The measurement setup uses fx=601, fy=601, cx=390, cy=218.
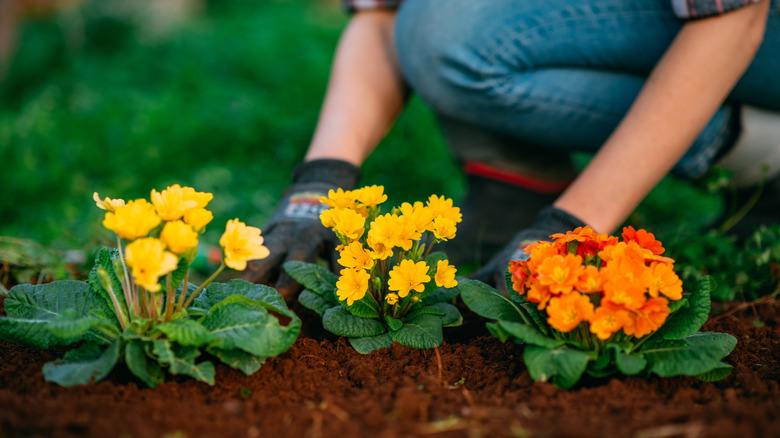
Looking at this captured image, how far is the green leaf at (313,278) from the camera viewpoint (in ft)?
5.07

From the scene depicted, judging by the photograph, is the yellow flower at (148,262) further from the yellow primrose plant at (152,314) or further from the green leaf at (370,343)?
the green leaf at (370,343)

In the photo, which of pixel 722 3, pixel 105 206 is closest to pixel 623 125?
pixel 722 3

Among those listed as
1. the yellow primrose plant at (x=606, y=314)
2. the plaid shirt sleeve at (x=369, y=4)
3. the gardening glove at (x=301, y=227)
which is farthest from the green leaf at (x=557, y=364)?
the plaid shirt sleeve at (x=369, y=4)

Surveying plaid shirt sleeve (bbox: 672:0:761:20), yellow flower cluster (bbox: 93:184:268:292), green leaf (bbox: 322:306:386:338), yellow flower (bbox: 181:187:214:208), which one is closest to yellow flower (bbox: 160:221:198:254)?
yellow flower cluster (bbox: 93:184:268:292)

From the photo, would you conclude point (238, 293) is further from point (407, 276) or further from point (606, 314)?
point (606, 314)

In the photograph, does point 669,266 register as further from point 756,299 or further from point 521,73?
point 521,73

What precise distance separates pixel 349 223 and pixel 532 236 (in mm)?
609

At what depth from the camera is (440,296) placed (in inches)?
62.7

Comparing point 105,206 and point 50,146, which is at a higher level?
point 105,206

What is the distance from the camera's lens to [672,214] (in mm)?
3027

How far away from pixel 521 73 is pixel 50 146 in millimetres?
2983

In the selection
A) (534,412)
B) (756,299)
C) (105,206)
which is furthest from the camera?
(756,299)

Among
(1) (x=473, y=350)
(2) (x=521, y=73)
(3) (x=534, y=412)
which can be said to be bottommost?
(1) (x=473, y=350)

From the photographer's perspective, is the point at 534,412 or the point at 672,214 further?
the point at 672,214
